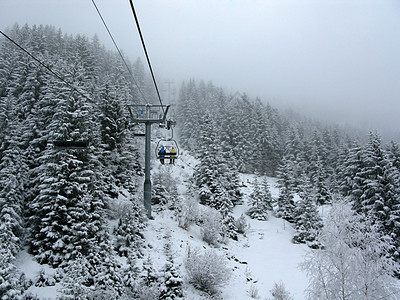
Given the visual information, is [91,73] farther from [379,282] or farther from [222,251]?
[379,282]

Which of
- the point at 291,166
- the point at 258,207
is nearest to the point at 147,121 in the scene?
the point at 258,207

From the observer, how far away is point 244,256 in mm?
24875

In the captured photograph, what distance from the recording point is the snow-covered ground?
16.6 meters

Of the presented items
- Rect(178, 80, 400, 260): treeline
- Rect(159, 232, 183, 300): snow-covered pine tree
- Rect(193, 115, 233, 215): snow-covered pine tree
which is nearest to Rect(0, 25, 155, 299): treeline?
Rect(159, 232, 183, 300): snow-covered pine tree

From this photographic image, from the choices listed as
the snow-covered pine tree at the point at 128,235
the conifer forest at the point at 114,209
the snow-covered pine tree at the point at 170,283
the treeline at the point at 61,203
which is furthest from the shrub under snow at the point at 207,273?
the treeline at the point at 61,203

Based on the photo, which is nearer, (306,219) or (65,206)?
(65,206)

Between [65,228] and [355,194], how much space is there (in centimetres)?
2982

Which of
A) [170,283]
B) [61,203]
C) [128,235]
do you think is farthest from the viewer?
[128,235]

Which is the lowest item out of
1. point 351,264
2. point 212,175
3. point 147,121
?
point 351,264

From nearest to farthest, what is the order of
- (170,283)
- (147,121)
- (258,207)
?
(170,283) → (147,121) → (258,207)

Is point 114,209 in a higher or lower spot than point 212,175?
lower

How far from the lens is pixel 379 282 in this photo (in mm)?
12773

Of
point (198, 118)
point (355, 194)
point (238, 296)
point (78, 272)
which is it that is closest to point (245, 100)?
point (198, 118)

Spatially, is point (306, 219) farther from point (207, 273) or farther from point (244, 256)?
point (207, 273)
